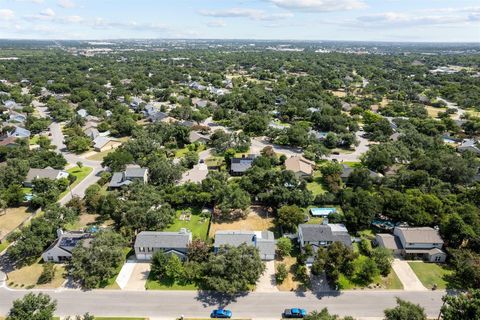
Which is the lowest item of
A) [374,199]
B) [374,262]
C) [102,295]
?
[102,295]

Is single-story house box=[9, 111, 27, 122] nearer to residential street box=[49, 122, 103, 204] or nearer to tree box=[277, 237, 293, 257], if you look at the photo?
residential street box=[49, 122, 103, 204]

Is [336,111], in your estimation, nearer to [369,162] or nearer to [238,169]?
[369,162]

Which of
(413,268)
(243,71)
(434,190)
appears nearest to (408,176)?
(434,190)

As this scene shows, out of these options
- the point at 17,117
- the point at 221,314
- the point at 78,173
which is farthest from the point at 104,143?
the point at 221,314

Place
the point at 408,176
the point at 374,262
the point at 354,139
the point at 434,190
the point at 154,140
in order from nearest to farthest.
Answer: the point at 374,262, the point at 434,190, the point at 408,176, the point at 154,140, the point at 354,139

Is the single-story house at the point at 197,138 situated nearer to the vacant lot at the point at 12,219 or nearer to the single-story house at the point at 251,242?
the vacant lot at the point at 12,219

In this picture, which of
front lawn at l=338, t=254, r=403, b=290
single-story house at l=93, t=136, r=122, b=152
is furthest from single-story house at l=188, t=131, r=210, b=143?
front lawn at l=338, t=254, r=403, b=290

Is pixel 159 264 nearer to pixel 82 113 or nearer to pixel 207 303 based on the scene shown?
pixel 207 303
